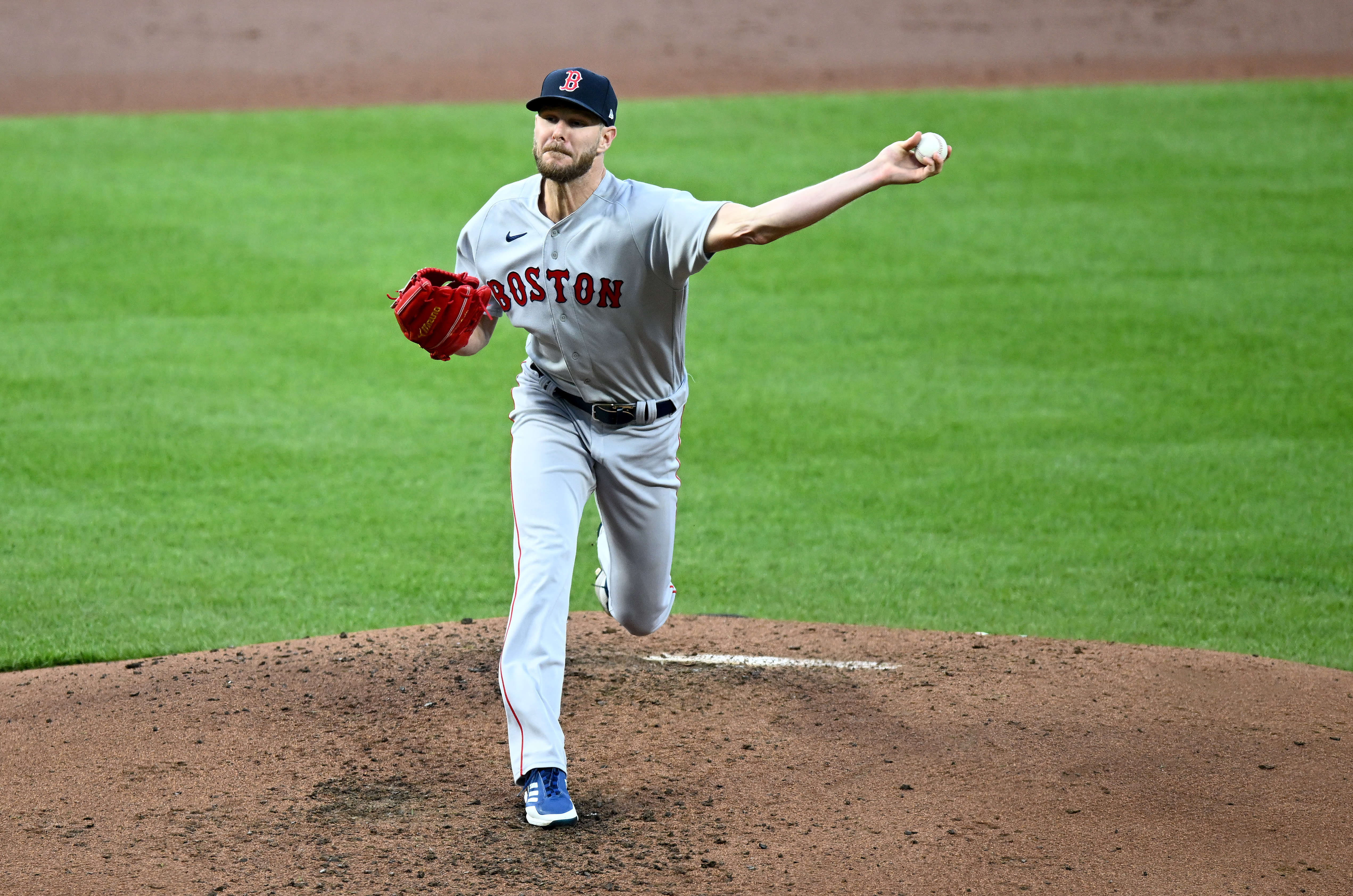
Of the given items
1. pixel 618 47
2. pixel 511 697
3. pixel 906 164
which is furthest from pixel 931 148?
pixel 618 47

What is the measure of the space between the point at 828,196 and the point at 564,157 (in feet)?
3.11

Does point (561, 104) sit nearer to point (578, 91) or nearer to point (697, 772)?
point (578, 91)

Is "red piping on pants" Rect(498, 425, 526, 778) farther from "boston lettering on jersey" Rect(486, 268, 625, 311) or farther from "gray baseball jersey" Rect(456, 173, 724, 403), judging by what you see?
"boston lettering on jersey" Rect(486, 268, 625, 311)

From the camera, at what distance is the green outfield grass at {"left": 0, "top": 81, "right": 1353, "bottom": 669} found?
709cm

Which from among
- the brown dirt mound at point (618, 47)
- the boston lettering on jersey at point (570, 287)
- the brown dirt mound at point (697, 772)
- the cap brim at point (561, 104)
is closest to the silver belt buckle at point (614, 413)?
the boston lettering on jersey at point (570, 287)

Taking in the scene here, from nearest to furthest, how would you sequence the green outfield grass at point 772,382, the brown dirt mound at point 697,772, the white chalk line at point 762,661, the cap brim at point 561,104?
the brown dirt mound at point 697,772, the cap brim at point 561,104, the white chalk line at point 762,661, the green outfield grass at point 772,382

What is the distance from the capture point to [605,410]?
4633 millimetres

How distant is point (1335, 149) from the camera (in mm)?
15141

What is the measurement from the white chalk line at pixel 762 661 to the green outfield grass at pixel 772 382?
1080 mm

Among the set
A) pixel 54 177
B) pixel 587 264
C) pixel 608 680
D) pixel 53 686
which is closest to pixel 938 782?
pixel 608 680

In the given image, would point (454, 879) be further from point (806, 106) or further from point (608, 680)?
point (806, 106)

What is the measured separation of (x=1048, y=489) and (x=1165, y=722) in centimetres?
A: 342

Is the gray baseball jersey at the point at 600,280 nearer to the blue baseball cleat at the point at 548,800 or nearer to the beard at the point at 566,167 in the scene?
the beard at the point at 566,167

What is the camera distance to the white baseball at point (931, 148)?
147 inches
